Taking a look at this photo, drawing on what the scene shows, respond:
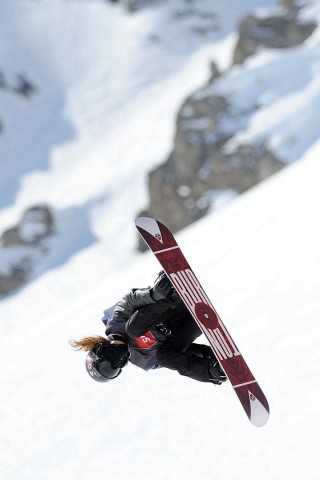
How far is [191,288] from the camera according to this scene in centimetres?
568

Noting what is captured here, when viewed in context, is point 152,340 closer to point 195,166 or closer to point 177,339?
point 177,339

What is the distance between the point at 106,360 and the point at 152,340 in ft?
1.31

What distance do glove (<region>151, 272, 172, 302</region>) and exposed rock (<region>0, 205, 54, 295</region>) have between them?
8845 centimetres

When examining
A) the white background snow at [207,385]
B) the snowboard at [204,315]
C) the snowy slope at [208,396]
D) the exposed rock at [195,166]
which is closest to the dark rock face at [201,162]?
the exposed rock at [195,166]

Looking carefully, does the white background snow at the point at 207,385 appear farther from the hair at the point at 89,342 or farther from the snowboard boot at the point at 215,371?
the hair at the point at 89,342

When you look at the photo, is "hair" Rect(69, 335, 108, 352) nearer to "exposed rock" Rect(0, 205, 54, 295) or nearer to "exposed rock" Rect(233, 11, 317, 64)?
"exposed rock" Rect(0, 205, 54, 295)

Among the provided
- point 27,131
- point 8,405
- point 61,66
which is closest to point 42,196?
point 27,131

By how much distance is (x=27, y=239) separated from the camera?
95.4 m

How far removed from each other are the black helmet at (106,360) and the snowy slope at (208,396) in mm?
916

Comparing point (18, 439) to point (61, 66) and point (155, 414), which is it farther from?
point (61, 66)

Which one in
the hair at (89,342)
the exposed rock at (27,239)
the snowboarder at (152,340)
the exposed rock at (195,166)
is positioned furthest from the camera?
the exposed rock at (27,239)

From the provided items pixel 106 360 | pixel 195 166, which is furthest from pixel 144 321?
pixel 195 166

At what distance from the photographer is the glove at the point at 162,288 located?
18.6ft

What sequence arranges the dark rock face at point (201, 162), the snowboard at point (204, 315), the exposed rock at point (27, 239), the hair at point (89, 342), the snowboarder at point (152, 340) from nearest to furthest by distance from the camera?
the snowboard at point (204, 315) → the snowboarder at point (152, 340) → the hair at point (89, 342) → the dark rock face at point (201, 162) → the exposed rock at point (27, 239)
